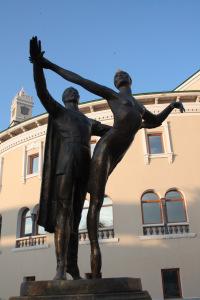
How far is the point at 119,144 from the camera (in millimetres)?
4316

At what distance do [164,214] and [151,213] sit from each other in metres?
0.70

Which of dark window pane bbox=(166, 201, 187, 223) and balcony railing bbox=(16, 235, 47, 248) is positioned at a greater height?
dark window pane bbox=(166, 201, 187, 223)

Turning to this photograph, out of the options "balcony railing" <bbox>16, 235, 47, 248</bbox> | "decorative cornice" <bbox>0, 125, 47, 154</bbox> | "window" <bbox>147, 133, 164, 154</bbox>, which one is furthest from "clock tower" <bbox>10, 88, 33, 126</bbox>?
"window" <bbox>147, 133, 164, 154</bbox>

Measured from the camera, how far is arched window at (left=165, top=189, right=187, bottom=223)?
61.4 ft

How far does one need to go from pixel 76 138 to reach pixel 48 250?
16.5 m

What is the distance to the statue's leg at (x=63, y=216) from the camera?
3.91 metres

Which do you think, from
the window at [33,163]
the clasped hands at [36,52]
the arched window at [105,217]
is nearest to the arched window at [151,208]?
the arched window at [105,217]

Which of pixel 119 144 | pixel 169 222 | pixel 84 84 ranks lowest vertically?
pixel 119 144

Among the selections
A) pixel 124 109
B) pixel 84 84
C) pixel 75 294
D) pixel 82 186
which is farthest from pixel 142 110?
pixel 75 294

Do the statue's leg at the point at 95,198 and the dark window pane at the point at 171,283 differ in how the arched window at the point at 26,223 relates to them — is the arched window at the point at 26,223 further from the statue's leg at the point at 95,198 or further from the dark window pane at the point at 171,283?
the statue's leg at the point at 95,198

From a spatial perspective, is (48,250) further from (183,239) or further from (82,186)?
(82,186)

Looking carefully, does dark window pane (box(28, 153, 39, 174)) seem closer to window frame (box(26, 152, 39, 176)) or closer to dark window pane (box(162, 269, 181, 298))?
window frame (box(26, 152, 39, 176))

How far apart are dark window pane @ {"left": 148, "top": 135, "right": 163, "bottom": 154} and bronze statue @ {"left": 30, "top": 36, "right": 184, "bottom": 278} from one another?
16.1 m

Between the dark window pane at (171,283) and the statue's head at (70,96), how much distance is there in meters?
14.7
